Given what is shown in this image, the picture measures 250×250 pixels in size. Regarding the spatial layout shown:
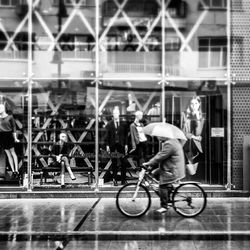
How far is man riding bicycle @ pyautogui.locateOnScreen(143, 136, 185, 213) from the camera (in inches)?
414

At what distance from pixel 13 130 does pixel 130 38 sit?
3.88m

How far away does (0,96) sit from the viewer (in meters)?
13.8

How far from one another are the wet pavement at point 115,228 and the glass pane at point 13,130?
5.52 feet

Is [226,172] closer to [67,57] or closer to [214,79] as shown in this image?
[214,79]

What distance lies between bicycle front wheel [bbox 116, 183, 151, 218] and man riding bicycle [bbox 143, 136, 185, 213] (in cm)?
30

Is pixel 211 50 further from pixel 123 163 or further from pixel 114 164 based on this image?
pixel 114 164

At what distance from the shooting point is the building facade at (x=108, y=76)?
1373 centimetres

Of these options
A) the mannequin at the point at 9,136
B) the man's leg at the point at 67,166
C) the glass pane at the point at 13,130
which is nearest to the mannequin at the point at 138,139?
the man's leg at the point at 67,166

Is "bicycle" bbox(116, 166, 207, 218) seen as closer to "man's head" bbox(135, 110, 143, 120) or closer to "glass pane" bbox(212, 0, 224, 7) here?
"man's head" bbox(135, 110, 143, 120)

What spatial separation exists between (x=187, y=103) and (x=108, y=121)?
2.12 metres

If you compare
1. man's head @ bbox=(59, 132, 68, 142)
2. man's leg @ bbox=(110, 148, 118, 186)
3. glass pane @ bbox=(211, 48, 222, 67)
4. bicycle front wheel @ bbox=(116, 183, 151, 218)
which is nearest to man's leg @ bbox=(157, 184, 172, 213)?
bicycle front wheel @ bbox=(116, 183, 151, 218)

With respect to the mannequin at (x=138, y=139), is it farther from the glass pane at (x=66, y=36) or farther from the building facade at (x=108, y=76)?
the glass pane at (x=66, y=36)

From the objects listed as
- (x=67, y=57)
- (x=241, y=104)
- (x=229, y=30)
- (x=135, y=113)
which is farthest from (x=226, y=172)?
(x=67, y=57)

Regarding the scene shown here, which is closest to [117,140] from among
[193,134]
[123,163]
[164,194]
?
[123,163]
